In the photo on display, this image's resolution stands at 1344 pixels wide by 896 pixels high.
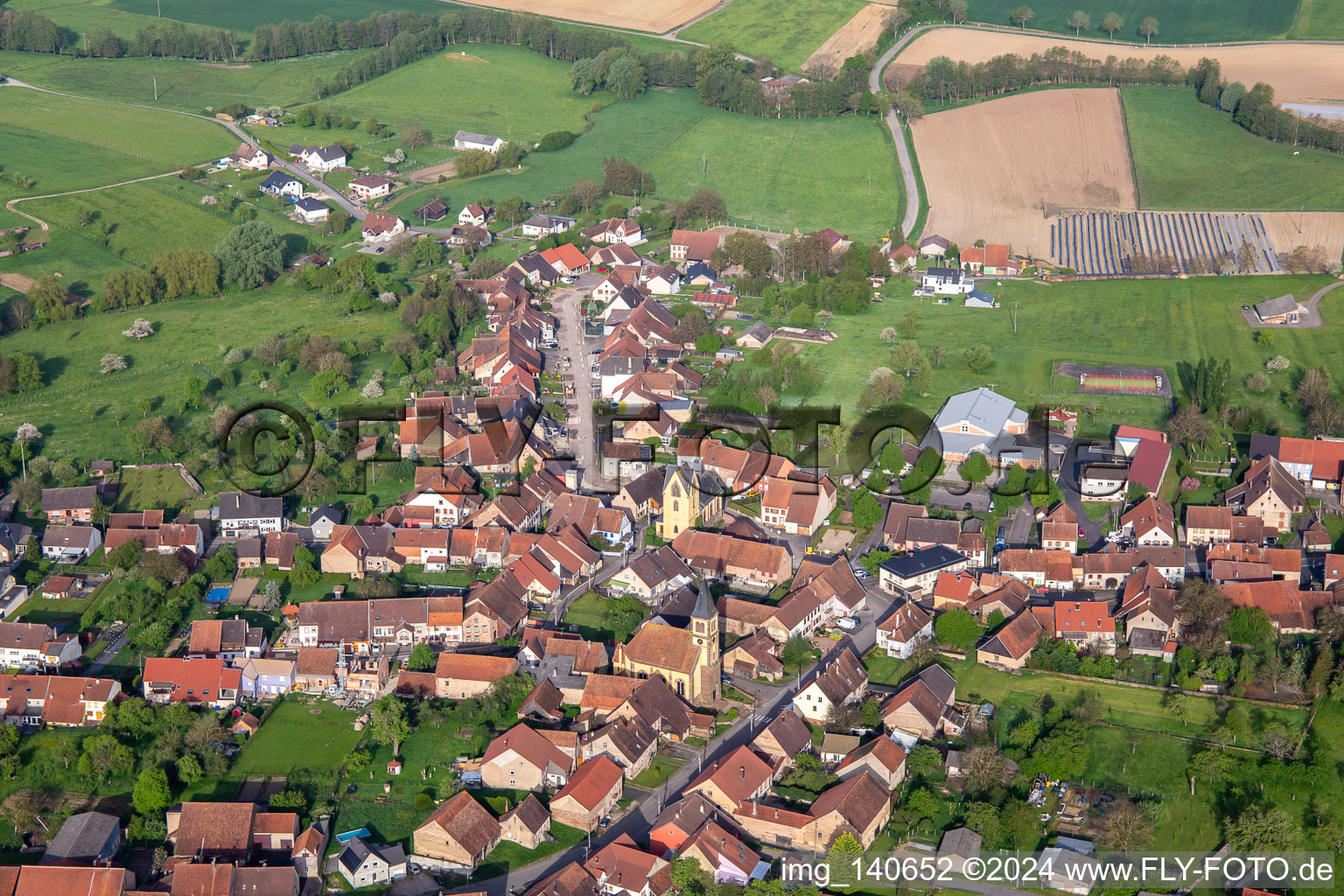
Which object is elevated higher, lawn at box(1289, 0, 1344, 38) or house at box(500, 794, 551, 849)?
lawn at box(1289, 0, 1344, 38)

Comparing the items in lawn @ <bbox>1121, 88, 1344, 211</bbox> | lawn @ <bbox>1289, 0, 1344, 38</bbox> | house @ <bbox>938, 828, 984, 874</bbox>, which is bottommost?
house @ <bbox>938, 828, 984, 874</bbox>

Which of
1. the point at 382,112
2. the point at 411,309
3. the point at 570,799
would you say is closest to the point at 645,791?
the point at 570,799

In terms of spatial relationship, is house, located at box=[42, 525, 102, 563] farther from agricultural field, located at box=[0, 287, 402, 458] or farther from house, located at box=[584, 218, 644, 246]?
house, located at box=[584, 218, 644, 246]

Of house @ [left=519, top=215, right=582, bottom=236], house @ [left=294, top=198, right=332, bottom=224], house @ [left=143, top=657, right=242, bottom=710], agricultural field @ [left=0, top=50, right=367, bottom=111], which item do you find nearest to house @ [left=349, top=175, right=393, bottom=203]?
house @ [left=294, top=198, right=332, bottom=224]

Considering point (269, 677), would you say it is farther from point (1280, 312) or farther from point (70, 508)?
point (1280, 312)

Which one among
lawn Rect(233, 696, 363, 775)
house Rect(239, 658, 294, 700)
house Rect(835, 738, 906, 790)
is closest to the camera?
house Rect(835, 738, 906, 790)

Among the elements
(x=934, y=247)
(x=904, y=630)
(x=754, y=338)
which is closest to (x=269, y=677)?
(x=904, y=630)

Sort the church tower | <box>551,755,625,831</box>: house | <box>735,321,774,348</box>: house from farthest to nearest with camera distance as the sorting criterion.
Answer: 1. <box>735,321,774,348</box>: house
2. the church tower
3. <box>551,755,625,831</box>: house

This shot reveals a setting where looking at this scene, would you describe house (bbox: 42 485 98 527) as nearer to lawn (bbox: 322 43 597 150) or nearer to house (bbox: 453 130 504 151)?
house (bbox: 453 130 504 151)

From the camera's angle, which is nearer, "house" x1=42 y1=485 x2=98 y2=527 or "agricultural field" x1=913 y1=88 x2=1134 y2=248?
"house" x1=42 y1=485 x2=98 y2=527
